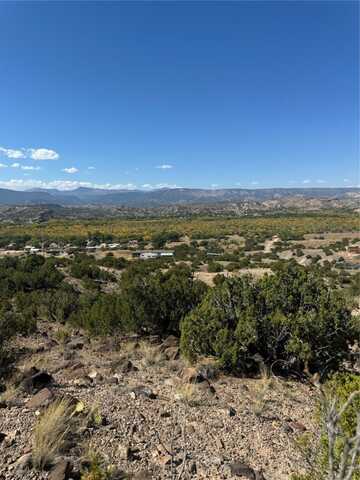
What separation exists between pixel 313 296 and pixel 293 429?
412 centimetres

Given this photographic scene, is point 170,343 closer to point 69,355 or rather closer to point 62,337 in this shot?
point 69,355

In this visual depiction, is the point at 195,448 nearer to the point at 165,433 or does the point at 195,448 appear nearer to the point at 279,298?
the point at 165,433

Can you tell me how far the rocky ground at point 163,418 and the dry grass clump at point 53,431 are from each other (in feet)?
0.31

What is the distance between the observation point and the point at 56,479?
3414mm

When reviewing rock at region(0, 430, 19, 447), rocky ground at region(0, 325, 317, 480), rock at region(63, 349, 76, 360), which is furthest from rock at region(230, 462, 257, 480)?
rock at region(63, 349, 76, 360)

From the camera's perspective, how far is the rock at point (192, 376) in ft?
22.0

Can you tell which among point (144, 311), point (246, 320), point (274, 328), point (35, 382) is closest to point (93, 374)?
point (35, 382)

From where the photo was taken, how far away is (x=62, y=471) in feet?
11.4

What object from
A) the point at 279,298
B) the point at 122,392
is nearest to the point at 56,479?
the point at 122,392

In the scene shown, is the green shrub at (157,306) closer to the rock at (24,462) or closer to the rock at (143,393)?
the rock at (143,393)

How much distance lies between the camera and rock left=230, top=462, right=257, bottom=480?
394cm

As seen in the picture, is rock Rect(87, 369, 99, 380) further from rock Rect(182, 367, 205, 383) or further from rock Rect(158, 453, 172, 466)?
rock Rect(158, 453, 172, 466)

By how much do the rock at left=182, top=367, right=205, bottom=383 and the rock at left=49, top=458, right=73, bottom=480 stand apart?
3330 millimetres

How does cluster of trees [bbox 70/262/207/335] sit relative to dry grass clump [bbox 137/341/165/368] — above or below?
above
